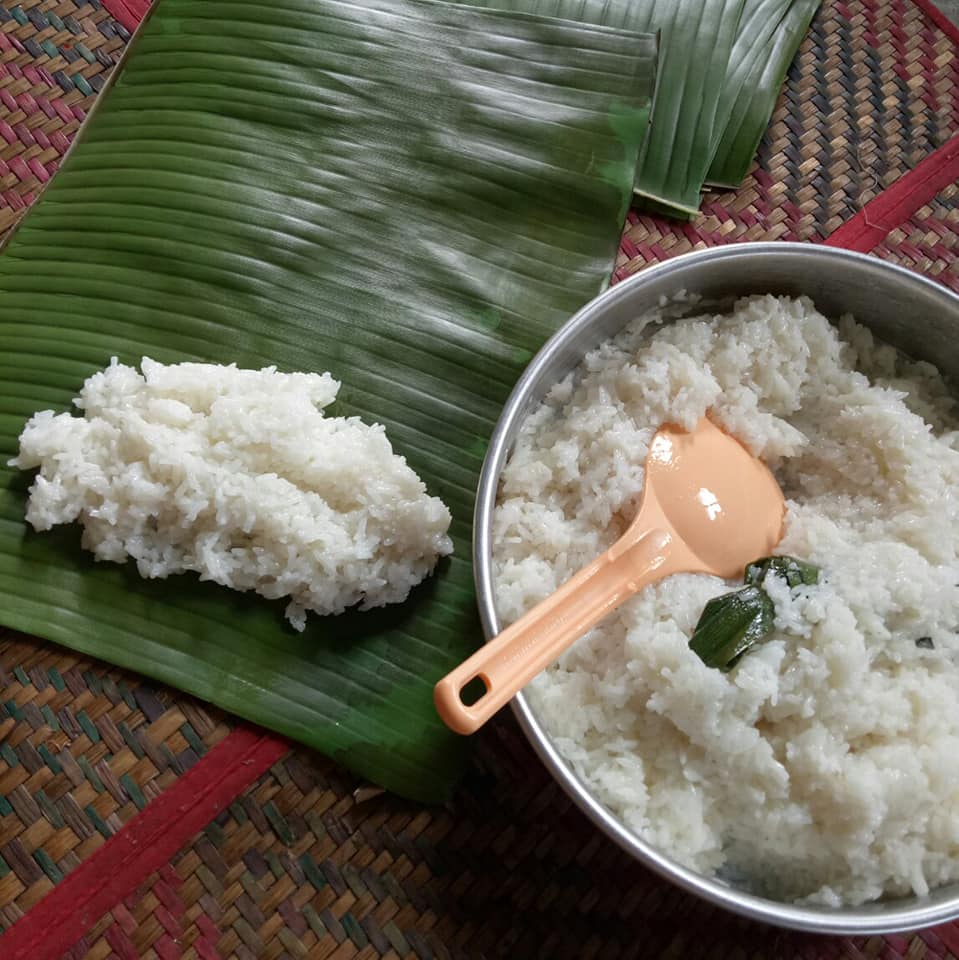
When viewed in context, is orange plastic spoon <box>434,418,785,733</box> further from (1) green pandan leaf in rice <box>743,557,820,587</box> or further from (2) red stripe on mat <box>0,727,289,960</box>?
(2) red stripe on mat <box>0,727,289,960</box>

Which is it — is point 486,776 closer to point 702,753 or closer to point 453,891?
point 453,891

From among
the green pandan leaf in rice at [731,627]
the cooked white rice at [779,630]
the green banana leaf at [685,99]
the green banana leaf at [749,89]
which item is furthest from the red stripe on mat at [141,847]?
the green banana leaf at [749,89]

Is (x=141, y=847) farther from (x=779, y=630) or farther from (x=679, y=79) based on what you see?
(x=679, y=79)

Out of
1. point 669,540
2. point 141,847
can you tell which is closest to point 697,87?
point 669,540

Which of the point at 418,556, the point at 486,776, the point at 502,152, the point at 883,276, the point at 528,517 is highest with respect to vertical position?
the point at 883,276

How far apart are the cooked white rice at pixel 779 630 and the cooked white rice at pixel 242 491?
0.25 meters

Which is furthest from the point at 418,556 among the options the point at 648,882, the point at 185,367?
the point at 648,882

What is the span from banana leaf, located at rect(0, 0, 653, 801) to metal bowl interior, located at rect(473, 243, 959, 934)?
0.87 ft

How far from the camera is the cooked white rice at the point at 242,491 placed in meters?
1.61

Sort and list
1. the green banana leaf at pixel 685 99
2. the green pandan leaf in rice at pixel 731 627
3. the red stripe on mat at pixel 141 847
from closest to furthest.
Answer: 1. the green pandan leaf in rice at pixel 731 627
2. the red stripe on mat at pixel 141 847
3. the green banana leaf at pixel 685 99

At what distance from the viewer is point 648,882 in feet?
5.26

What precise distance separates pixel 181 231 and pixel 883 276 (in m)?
1.38

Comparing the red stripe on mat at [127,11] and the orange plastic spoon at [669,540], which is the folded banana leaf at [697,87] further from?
the red stripe on mat at [127,11]

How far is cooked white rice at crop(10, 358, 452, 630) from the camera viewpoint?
161 cm
